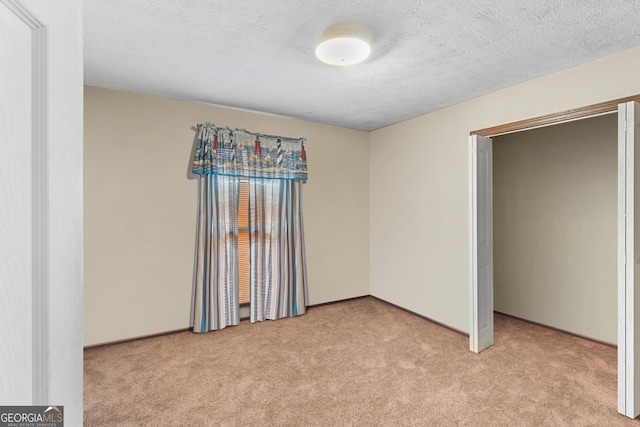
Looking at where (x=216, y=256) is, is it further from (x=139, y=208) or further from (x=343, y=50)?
(x=343, y=50)

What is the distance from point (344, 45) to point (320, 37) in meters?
0.17

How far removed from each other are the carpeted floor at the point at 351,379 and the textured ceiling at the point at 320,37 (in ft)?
8.18

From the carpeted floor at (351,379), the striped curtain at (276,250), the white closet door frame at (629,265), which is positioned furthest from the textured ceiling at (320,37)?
the carpeted floor at (351,379)

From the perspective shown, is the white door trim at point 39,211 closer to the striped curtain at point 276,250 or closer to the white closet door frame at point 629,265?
the white closet door frame at point 629,265

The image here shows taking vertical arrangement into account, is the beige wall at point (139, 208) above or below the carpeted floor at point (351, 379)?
above

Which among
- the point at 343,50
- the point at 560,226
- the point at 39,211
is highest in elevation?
the point at 343,50

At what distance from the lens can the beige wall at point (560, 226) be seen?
327 centimetres

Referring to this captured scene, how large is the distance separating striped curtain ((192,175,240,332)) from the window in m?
0.13

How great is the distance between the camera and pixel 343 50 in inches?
86.6

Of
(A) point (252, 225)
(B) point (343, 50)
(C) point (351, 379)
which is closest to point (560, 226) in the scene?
(C) point (351, 379)

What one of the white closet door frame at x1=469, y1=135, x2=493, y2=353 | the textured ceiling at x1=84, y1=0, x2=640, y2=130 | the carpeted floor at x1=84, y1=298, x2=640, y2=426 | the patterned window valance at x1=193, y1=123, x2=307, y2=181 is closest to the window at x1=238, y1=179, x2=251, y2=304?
the patterned window valance at x1=193, y1=123, x2=307, y2=181

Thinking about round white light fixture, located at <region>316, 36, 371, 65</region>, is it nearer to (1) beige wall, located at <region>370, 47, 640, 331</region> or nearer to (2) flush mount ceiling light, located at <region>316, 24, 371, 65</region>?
(2) flush mount ceiling light, located at <region>316, 24, 371, 65</region>

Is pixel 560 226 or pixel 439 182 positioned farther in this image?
pixel 439 182

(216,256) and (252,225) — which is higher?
(252,225)
